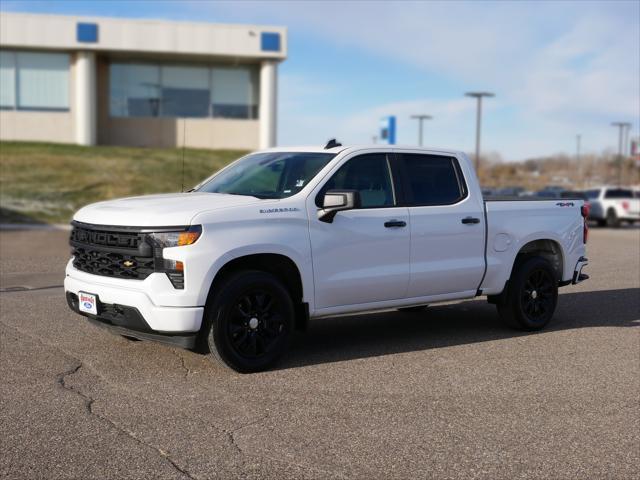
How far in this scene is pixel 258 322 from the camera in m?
6.29

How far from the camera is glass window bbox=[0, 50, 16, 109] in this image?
3544cm

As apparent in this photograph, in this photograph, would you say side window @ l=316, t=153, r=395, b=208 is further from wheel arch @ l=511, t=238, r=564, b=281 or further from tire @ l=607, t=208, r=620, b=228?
tire @ l=607, t=208, r=620, b=228

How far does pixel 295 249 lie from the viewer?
6387mm

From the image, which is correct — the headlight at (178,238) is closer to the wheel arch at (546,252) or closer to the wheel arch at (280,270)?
the wheel arch at (280,270)

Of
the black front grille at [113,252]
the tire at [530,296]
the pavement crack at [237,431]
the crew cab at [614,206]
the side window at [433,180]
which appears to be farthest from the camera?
the crew cab at [614,206]

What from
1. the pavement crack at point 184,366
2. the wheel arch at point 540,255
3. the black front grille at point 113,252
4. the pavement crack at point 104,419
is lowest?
the pavement crack at point 184,366

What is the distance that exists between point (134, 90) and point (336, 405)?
34.3 meters

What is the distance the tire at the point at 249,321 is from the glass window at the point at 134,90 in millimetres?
32424

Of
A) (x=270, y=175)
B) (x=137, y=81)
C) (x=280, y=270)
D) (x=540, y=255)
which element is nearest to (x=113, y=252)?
(x=280, y=270)

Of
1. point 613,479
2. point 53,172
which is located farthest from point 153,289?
point 53,172

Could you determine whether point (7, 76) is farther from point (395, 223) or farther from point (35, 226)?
point (395, 223)

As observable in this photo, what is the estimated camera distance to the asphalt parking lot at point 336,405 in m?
4.40

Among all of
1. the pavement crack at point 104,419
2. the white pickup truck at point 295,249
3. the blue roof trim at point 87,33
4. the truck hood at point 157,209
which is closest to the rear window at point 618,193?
the blue roof trim at point 87,33

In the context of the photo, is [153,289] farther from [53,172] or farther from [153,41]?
[153,41]
